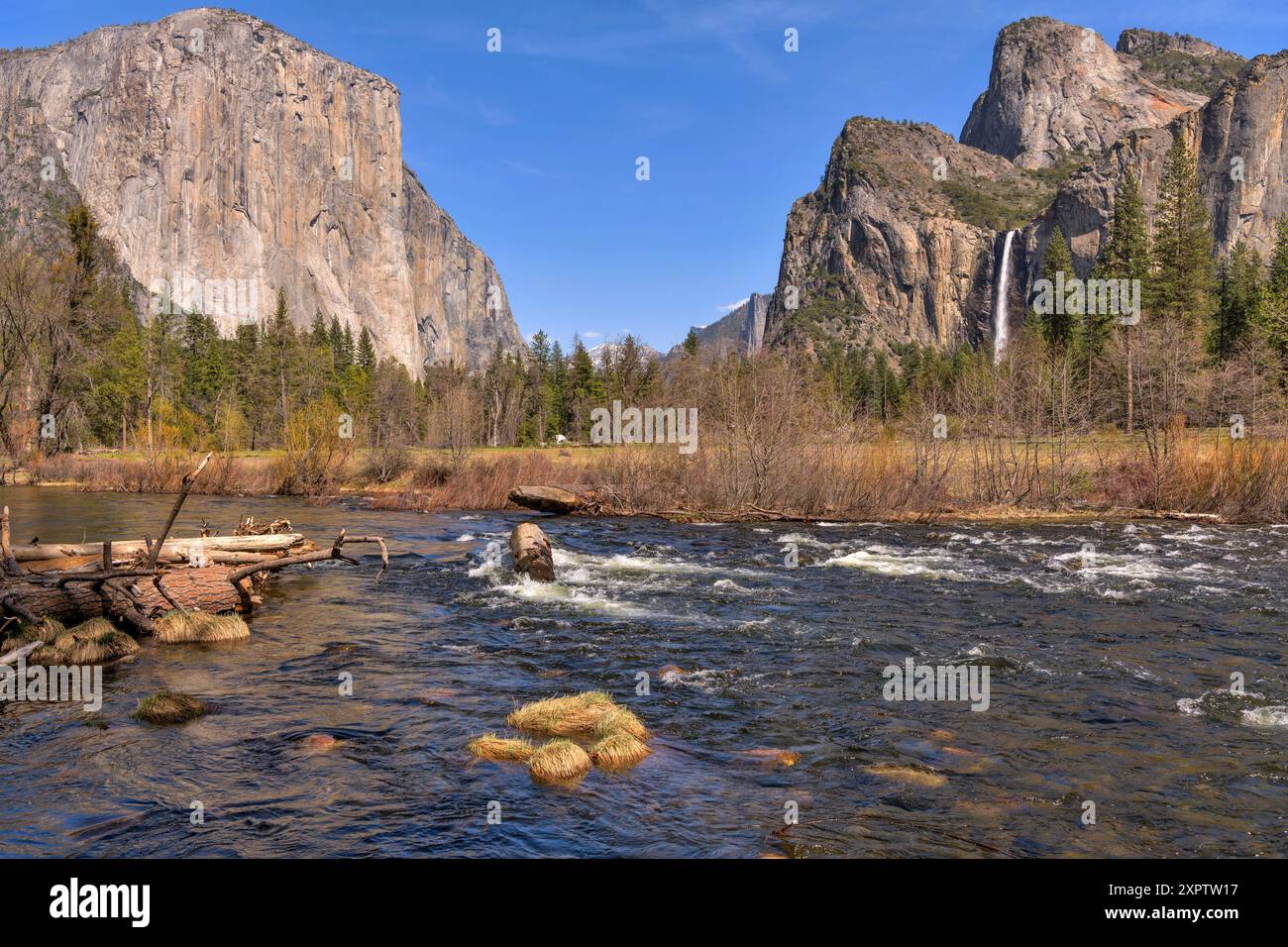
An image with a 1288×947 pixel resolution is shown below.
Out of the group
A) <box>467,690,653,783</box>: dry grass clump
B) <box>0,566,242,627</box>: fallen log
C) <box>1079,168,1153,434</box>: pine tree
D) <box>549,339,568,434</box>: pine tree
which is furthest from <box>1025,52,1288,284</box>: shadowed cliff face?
<box>467,690,653,783</box>: dry grass clump

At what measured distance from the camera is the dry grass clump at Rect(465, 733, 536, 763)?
8.33m

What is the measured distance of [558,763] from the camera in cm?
795

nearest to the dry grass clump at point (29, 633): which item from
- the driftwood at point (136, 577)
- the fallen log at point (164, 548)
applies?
the driftwood at point (136, 577)

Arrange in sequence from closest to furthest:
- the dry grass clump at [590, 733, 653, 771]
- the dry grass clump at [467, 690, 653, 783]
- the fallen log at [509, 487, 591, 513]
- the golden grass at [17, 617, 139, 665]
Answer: the dry grass clump at [467, 690, 653, 783]
the dry grass clump at [590, 733, 653, 771]
the golden grass at [17, 617, 139, 665]
the fallen log at [509, 487, 591, 513]

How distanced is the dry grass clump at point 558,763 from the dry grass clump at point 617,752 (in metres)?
0.14

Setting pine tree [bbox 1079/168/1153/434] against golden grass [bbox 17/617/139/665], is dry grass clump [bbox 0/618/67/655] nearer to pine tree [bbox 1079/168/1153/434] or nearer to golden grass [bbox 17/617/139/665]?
golden grass [bbox 17/617/139/665]

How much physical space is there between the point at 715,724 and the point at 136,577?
356 inches

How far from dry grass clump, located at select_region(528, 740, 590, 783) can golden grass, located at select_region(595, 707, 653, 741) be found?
507 mm

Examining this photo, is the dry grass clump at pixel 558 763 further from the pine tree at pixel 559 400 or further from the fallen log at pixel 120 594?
the pine tree at pixel 559 400

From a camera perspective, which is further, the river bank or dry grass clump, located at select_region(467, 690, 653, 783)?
the river bank

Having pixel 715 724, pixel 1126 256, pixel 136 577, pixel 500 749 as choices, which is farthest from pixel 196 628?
pixel 1126 256
